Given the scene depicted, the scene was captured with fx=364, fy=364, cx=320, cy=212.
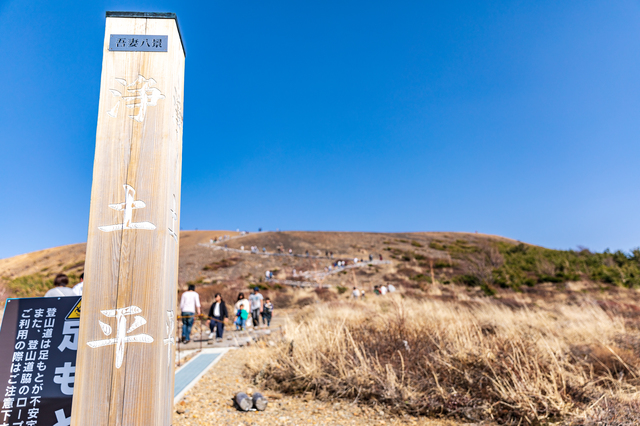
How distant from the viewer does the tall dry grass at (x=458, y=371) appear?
3.87 meters

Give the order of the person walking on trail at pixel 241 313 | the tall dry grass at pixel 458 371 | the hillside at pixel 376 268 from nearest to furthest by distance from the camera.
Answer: the tall dry grass at pixel 458 371 < the person walking on trail at pixel 241 313 < the hillside at pixel 376 268

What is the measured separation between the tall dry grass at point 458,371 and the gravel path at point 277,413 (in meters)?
0.20

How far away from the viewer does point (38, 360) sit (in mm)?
2588

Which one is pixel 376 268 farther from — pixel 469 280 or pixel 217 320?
pixel 217 320

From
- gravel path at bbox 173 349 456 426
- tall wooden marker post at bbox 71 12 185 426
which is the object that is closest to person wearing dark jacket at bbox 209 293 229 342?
gravel path at bbox 173 349 456 426

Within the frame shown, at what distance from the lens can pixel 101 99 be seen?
88.7 inches

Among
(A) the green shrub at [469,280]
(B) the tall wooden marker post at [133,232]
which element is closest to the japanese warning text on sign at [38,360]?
(B) the tall wooden marker post at [133,232]

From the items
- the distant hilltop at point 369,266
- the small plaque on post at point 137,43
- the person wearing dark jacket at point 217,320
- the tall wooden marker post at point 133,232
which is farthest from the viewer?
the distant hilltop at point 369,266

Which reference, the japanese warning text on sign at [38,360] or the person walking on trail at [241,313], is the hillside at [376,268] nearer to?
the person walking on trail at [241,313]

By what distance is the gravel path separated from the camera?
161 inches

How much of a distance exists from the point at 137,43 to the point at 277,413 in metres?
4.11

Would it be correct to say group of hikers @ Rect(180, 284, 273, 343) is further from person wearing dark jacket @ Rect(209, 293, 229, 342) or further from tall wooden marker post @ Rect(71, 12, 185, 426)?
tall wooden marker post @ Rect(71, 12, 185, 426)

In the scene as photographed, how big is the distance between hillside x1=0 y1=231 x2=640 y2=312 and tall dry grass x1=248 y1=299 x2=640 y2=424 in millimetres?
11985

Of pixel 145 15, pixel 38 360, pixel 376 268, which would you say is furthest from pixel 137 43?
pixel 376 268
